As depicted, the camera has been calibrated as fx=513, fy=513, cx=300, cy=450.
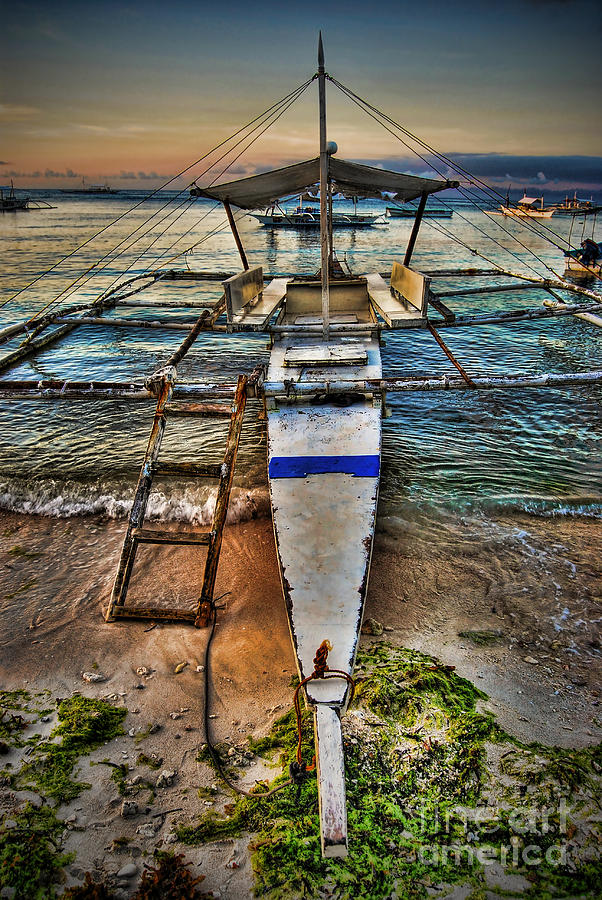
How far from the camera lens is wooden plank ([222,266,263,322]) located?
758cm

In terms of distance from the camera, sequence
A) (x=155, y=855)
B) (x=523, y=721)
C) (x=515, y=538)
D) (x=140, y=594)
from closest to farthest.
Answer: (x=155, y=855) → (x=523, y=721) → (x=140, y=594) → (x=515, y=538)

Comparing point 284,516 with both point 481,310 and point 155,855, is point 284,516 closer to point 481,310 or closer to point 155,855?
point 155,855

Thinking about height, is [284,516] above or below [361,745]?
above

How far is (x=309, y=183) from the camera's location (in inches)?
392

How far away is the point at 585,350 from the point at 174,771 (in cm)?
1450

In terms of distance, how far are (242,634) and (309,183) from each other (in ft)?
28.6

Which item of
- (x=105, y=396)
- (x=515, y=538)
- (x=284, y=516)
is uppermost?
(x=105, y=396)

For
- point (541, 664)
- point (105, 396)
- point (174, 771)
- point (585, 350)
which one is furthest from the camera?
point (585, 350)

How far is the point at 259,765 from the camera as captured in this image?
3395mm

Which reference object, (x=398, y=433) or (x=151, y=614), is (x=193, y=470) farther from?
(x=398, y=433)

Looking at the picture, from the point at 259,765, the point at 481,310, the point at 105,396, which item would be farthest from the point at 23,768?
the point at 481,310

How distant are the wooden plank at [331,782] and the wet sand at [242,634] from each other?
1.92 feet

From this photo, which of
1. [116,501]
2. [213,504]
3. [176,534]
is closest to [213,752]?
[176,534]

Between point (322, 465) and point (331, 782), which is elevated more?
point (322, 465)
